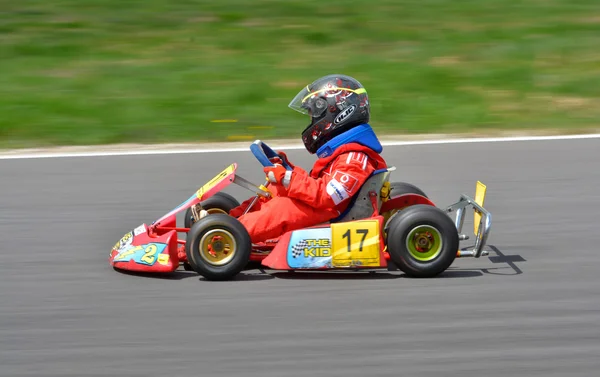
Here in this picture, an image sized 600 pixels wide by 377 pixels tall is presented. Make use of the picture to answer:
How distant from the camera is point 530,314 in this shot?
511 centimetres

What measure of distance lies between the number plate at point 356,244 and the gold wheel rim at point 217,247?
0.57m

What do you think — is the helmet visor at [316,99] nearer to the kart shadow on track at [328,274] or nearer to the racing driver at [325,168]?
the racing driver at [325,168]

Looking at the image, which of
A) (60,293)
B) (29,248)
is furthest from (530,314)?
(29,248)

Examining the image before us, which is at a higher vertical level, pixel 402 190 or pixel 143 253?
pixel 402 190

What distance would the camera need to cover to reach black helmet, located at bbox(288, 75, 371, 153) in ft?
19.5

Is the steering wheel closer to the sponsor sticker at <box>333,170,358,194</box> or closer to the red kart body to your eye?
the red kart body

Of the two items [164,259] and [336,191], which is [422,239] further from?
[164,259]

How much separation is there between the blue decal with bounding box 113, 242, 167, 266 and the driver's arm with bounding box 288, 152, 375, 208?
0.81m

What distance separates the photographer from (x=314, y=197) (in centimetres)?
572

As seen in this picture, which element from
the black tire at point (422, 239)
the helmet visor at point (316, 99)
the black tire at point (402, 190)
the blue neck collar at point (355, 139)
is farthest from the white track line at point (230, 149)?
the black tire at point (422, 239)

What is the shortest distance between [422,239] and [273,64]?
671 cm

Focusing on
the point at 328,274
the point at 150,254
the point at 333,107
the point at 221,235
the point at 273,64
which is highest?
the point at 273,64

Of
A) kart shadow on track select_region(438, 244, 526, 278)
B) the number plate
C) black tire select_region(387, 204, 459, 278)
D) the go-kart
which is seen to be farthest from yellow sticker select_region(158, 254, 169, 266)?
kart shadow on track select_region(438, 244, 526, 278)

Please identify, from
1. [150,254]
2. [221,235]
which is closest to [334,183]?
[221,235]
